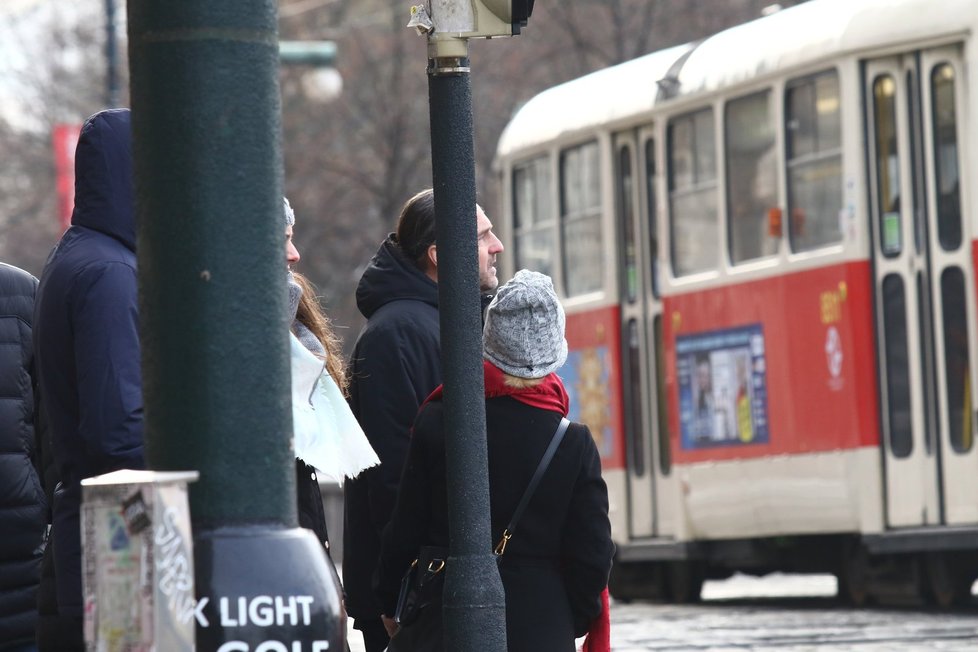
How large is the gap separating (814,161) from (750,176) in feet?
2.73

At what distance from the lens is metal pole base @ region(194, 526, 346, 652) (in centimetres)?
339

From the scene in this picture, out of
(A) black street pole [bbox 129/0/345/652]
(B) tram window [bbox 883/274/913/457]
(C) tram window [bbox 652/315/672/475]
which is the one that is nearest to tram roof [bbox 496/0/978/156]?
(B) tram window [bbox 883/274/913/457]

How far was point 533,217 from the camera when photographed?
16906mm

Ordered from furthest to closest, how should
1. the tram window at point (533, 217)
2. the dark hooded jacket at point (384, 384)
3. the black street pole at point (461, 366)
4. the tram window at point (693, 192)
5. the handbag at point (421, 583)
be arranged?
the tram window at point (533, 217), the tram window at point (693, 192), the dark hooded jacket at point (384, 384), the handbag at point (421, 583), the black street pole at point (461, 366)

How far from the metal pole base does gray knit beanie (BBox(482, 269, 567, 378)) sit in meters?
1.57

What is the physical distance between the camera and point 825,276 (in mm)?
12750

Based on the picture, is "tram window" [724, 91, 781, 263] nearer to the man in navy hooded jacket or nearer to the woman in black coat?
the woman in black coat

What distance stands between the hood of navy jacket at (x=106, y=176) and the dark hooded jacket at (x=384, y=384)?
3.72 feet

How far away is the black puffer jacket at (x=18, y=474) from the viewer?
5492mm

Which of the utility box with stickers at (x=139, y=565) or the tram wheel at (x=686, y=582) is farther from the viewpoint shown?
the tram wheel at (x=686, y=582)

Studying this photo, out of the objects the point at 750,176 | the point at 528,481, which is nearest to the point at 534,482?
the point at 528,481

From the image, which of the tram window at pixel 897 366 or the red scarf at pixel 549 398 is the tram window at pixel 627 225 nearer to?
the tram window at pixel 897 366

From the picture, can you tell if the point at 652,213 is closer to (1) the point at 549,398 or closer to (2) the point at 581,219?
(2) the point at 581,219

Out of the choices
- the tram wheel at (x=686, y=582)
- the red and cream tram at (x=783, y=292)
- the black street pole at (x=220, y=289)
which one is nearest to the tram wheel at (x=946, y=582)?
the red and cream tram at (x=783, y=292)
